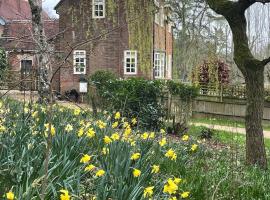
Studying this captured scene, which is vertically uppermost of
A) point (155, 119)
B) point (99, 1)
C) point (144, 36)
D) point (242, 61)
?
point (99, 1)

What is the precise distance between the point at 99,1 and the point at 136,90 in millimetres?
17112

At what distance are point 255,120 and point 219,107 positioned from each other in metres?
18.1

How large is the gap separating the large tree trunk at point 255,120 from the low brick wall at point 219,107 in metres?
16.6

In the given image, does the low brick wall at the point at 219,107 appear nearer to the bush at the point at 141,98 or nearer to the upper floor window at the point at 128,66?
the upper floor window at the point at 128,66

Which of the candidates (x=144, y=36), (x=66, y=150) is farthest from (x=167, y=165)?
(x=144, y=36)

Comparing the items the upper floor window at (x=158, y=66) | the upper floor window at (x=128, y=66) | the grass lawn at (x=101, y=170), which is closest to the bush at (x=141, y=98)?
the grass lawn at (x=101, y=170)

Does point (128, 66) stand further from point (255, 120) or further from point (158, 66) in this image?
point (255, 120)

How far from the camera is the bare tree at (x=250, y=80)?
871 cm

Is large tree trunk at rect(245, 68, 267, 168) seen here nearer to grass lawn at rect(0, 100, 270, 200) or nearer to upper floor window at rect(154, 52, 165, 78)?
grass lawn at rect(0, 100, 270, 200)

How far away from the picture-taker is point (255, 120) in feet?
28.9

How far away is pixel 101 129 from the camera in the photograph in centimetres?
615

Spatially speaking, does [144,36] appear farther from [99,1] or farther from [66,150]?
[66,150]

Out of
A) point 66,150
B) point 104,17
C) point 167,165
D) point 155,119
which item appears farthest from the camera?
point 104,17

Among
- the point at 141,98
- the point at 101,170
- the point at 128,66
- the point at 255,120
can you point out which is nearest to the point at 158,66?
the point at 128,66
